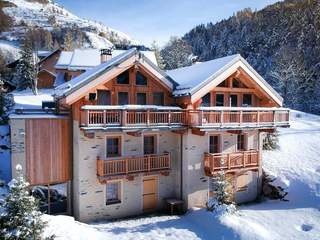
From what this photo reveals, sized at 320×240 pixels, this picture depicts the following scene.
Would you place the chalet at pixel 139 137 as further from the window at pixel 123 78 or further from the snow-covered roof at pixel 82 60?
the snow-covered roof at pixel 82 60

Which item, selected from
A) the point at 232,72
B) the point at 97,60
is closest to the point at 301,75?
the point at 97,60

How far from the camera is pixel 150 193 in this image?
1927cm

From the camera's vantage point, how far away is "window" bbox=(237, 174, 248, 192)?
2127 cm

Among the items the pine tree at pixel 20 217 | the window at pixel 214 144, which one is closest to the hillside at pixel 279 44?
the window at pixel 214 144

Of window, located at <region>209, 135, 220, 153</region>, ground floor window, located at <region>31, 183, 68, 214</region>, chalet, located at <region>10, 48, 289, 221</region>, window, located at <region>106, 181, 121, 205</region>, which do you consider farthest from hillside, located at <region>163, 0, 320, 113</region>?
ground floor window, located at <region>31, 183, 68, 214</region>

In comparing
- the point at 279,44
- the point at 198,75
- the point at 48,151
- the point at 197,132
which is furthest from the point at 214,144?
the point at 279,44

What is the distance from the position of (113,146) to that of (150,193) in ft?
12.5

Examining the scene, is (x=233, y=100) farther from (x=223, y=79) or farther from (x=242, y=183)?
(x=242, y=183)

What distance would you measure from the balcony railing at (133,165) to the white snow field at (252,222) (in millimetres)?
2755

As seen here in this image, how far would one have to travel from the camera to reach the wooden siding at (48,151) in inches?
650

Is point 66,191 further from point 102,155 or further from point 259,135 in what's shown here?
point 259,135

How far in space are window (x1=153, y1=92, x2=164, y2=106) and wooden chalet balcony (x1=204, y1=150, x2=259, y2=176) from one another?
14.0 feet

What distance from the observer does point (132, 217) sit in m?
18.4

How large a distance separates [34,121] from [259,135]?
14.6 metres
